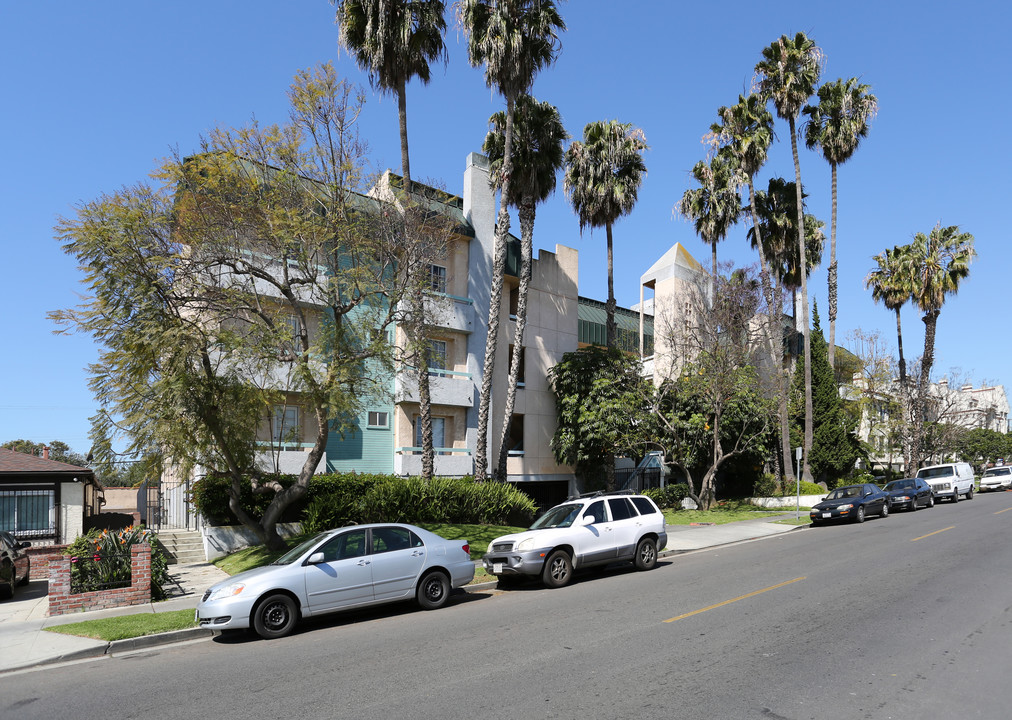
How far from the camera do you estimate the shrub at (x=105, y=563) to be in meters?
12.5

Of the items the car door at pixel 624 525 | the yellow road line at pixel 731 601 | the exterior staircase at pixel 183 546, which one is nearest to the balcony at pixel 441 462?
the exterior staircase at pixel 183 546

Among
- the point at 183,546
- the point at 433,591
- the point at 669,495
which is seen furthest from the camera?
the point at 669,495

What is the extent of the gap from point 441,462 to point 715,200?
20.2 meters

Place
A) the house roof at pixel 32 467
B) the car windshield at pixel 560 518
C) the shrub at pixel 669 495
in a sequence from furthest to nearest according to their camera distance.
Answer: the shrub at pixel 669 495 < the house roof at pixel 32 467 < the car windshield at pixel 560 518

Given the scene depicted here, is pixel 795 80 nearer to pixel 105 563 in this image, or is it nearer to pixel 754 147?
pixel 754 147

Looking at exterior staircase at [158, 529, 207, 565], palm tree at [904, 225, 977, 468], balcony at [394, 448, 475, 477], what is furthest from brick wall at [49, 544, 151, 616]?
palm tree at [904, 225, 977, 468]

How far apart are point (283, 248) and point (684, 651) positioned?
1164 cm

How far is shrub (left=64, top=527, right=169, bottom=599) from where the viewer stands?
492 inches

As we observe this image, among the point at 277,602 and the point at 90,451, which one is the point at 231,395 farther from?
the point at 277,602

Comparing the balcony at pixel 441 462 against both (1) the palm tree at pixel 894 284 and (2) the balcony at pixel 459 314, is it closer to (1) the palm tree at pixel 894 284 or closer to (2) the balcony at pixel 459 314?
Answer: (2) the balcony at pixel 459 314

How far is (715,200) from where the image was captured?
34594 mm

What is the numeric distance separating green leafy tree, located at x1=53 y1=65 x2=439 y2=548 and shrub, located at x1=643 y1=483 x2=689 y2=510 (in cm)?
1684

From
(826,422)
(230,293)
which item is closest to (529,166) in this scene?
(230,293)

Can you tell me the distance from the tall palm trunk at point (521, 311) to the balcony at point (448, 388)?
5.15 feet
